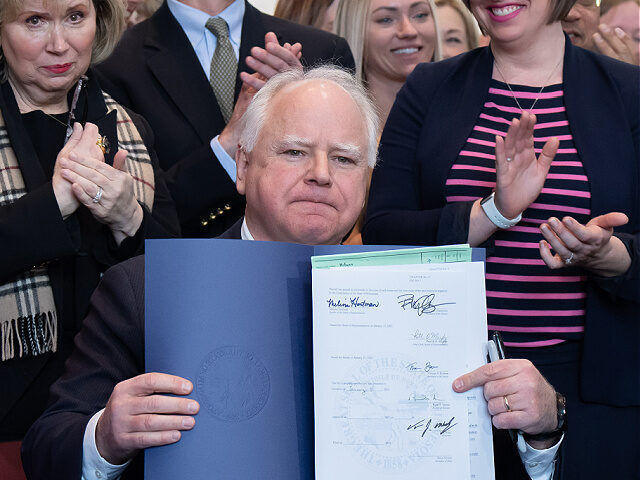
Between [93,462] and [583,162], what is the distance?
1.45 metres

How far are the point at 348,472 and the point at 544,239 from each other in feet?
3.53

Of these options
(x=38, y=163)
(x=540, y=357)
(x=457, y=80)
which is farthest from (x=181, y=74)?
(x=540, y=357)

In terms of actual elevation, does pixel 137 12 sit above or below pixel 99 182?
above

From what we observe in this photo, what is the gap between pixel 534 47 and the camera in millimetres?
2553

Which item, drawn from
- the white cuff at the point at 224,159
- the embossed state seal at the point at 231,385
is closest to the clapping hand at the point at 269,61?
the white cuff at the point at 224,159

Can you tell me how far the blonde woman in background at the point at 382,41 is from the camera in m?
3.72

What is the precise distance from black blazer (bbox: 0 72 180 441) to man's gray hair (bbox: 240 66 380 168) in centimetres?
53

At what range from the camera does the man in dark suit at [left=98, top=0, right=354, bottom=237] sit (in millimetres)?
2828

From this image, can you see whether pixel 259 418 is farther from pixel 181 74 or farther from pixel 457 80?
pixel 181 74

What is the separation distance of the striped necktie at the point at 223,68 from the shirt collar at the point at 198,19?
23 mm
